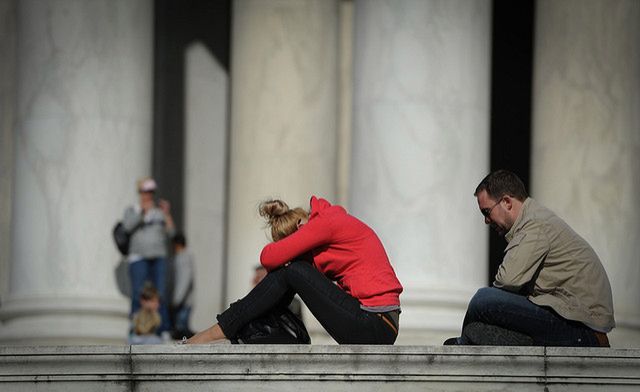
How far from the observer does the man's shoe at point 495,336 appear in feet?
87.9

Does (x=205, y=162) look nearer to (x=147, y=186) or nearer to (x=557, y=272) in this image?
(x=147, y=186)

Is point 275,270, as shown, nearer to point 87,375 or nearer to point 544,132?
point 87,375

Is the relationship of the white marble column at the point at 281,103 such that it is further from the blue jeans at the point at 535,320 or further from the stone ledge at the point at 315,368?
the blue jeans at the point at 535,320

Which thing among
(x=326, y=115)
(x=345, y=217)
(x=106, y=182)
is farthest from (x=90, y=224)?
(x=345, y=217)

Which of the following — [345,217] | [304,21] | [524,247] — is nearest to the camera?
[524,247]

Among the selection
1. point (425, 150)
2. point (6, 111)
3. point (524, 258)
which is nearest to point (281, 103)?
point (425, 150)

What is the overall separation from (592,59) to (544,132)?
231 cm

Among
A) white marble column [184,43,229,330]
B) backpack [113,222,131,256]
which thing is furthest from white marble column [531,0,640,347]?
white marble column [184,43,229,330]

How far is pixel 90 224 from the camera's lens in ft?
147

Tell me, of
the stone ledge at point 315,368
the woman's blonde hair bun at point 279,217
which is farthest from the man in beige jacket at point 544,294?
the woman's blonde hair bun at point 279,217

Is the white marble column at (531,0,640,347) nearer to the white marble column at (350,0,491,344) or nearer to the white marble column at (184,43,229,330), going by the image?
the white marble column at (350,0,491,344)

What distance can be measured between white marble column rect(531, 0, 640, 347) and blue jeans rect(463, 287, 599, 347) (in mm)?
15856

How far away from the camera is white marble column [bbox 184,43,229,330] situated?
53.8 metres

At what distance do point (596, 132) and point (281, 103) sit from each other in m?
9.25
